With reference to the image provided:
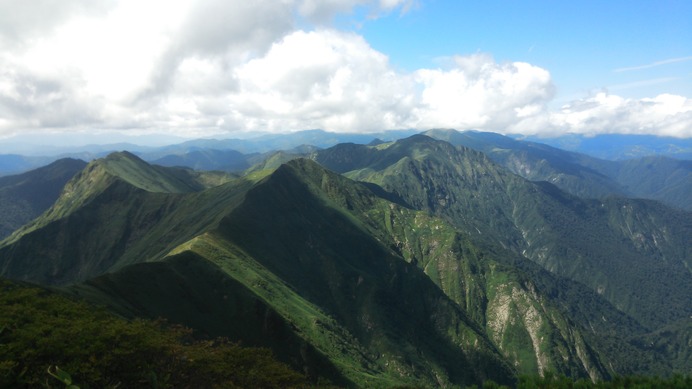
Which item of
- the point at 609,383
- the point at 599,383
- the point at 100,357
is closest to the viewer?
the point at 100,357

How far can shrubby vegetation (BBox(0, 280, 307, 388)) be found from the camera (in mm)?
37594

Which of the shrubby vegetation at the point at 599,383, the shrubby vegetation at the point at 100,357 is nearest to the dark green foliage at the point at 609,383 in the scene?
the shrubby vegetation at the point at 599,383

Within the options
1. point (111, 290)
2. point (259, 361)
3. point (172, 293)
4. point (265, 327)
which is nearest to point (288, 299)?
point (265, 327)

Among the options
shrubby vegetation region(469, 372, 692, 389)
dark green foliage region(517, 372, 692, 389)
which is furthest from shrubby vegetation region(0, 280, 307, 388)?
dark green foliage region(517, 372, 692, 389)

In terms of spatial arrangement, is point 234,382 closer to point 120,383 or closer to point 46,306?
point 120,383

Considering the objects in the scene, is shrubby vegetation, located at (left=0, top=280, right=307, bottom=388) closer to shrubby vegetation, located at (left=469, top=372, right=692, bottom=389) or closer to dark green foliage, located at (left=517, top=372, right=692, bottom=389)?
shrubby vegetation, located at (left=469, top=372, right=692, bottom=389)

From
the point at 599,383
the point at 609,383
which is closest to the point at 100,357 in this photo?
the point at 599,383

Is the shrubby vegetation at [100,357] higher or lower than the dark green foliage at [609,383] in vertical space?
higher

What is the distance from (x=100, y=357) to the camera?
1654 inches

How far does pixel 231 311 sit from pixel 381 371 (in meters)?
88.9

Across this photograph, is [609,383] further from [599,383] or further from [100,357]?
[100,357]

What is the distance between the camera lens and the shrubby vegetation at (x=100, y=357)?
3759 cm

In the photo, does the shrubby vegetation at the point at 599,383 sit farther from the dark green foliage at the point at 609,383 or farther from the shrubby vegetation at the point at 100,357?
the shrubby vegetation at the point at 100,357

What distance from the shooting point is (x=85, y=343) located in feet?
140
